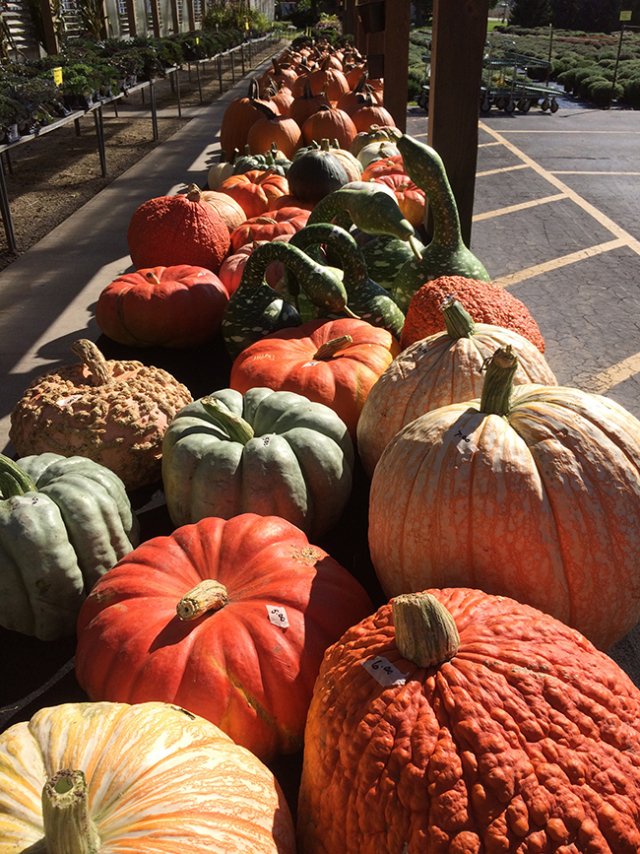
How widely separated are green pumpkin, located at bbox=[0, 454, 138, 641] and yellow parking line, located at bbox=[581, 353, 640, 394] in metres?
3.51

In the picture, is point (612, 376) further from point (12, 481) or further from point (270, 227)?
point (12, 481)

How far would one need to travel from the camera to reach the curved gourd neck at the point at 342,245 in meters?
3.05

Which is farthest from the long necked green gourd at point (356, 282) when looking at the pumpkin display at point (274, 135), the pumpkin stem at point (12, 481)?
the pumpkin display at point (274, 135)

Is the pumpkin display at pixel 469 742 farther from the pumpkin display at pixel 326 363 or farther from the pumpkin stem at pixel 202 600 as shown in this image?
the pumpkin display at pixel 326 363

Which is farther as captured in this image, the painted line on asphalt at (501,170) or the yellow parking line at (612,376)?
the painted line on asphalt at (501,170)

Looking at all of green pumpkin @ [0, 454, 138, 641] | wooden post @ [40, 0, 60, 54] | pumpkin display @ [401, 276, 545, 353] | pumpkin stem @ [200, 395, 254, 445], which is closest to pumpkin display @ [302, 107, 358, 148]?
pumpkin display @ [401, 276, 545, 353]

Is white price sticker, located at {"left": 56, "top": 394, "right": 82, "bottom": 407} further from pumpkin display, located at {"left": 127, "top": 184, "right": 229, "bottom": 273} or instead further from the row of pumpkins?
pumpkin display, located at {"left": 127, "top": 184, "right": 229, "bottom": 273}

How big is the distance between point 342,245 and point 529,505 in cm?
179

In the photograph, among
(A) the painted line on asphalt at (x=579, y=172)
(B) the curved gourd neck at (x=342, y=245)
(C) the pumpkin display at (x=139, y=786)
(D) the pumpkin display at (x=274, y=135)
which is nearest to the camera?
(C) the pumpkin display at (x=139, y=786)

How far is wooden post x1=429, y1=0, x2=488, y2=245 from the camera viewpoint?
3.30 metres

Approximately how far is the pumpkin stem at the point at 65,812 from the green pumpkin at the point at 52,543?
90 centimetres

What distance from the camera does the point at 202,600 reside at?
1546 millimetres

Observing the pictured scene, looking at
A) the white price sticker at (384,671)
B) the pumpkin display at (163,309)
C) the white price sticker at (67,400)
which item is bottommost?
the pumpkin display at (163,309)

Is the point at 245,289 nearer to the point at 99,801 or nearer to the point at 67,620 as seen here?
the point at 67,620
